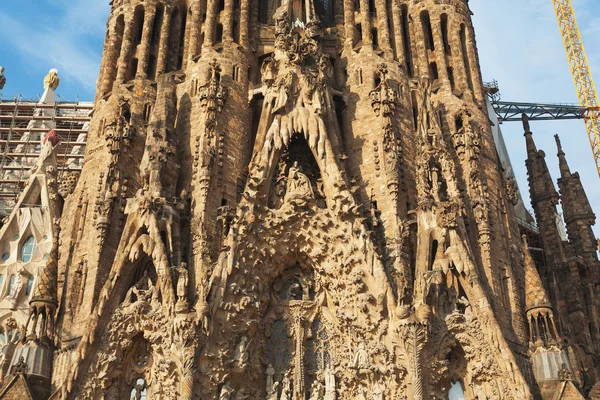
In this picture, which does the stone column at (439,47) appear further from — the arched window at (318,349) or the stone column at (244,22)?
the arched window at (318,349)

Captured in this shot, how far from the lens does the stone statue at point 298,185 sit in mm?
19234

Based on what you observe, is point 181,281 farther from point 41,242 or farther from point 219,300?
point 41,242

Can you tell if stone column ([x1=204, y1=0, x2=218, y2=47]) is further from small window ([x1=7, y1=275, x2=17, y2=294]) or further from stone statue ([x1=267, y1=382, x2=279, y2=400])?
stone statue ([x1=267, y1=382, x2=279, y2=400])

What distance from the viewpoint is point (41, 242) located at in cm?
2355

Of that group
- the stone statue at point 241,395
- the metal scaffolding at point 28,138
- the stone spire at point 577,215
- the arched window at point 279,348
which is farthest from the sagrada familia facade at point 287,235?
the metal scaffolding at point 28,138

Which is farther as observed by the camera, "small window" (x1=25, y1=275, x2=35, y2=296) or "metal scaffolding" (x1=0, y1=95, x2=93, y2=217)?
"metal scaffolding" (x1=0, y1=95, x2=93, y2=217)

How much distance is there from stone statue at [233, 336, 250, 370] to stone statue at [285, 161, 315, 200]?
3.96 m

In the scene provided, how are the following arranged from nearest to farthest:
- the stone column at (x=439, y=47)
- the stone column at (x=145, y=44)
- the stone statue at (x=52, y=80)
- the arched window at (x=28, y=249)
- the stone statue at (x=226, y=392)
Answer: the stone statue at (x=226, y=392), the stone column at (x=145, y=44), the stone column at (x=439, y=47), the arched window at (x=28, y=249), the stone statue at (x=52, y=80)

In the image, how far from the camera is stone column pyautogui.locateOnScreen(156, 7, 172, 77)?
73.9 ft

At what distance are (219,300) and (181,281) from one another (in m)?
1.04

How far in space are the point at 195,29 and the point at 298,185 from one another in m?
7.15

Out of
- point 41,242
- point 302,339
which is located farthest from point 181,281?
point 41,242

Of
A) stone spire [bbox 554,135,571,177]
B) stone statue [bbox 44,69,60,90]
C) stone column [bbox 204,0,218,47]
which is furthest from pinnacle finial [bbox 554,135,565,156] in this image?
stone statue [bbox 44,69,60,90]

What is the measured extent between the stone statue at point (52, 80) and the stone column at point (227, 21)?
19.0 m
